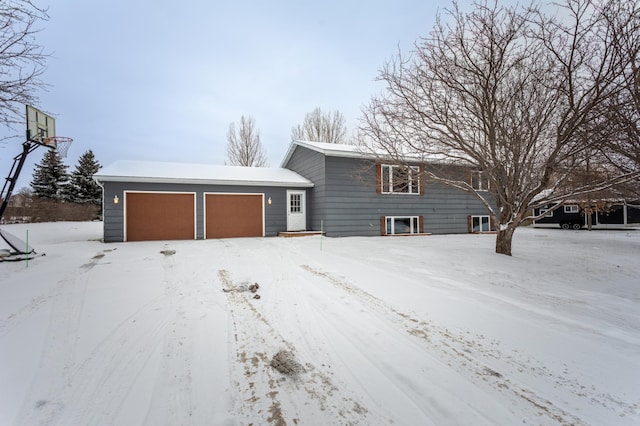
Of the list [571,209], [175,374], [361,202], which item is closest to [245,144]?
[361,202]

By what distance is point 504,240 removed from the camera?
24.8ft

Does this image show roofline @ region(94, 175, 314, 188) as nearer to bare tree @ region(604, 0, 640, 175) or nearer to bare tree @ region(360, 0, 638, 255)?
bare tree @ region(360, 0, 638, 255)

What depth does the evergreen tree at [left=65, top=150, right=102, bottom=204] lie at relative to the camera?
83.5 ft

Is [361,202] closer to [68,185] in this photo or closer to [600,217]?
[600,217]

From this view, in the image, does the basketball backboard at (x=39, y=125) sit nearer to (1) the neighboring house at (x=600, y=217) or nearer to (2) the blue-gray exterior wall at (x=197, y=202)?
(2) the blue-gray exterior wall at (x=197, y=202)

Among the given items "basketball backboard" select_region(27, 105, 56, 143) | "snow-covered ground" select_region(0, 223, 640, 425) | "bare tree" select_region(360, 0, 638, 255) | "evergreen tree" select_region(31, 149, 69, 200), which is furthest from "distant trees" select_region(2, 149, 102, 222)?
"bare tree" select_region(360, 0, 638, 255)

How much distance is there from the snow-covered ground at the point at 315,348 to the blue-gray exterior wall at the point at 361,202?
6.24m

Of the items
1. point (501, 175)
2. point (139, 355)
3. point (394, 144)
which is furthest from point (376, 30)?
point (139, 355)

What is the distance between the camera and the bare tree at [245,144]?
79.4 feet

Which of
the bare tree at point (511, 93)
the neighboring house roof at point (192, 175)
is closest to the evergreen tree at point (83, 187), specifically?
the neighboring house roof at point (192, 175)

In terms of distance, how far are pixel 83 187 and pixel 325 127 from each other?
2355cm

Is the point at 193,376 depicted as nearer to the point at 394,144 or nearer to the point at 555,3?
the point at 394,144

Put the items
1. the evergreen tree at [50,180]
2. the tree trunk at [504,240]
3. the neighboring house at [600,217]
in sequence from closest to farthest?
1. the tree trunk at [504,240]
2. the neighboring house at [600,217]
3. the evergreen tree at [50,180]

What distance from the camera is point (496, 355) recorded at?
2.62 meters
